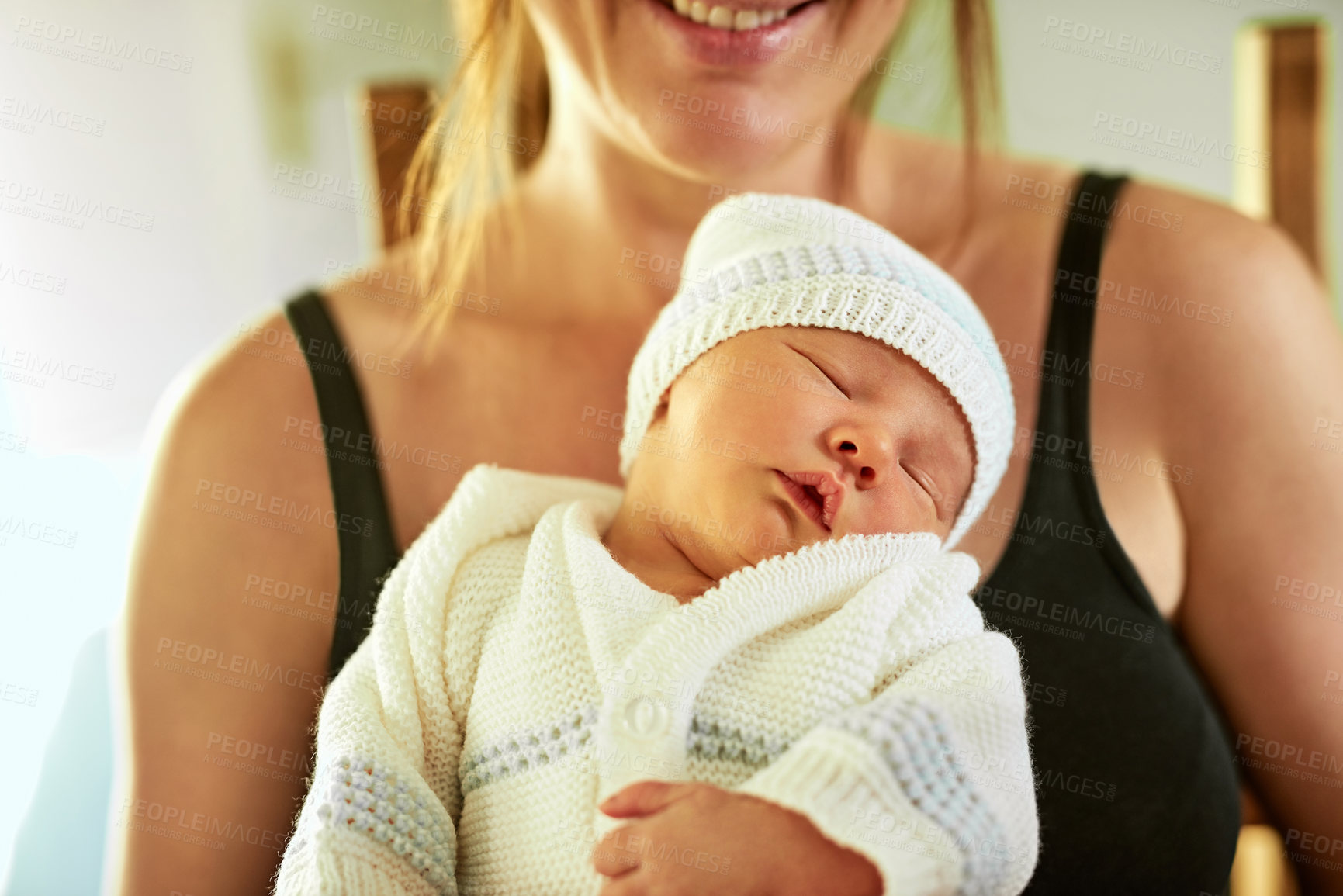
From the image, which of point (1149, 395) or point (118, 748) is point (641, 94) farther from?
point (118, 748)

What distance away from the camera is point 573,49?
813 mm

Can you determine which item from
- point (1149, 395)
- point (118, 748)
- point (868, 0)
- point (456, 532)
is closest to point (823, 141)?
point (868, 0)

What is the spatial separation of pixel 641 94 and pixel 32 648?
679mm

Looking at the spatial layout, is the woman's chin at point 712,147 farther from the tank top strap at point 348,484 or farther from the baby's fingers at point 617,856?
the baby's fingers at point 617,856

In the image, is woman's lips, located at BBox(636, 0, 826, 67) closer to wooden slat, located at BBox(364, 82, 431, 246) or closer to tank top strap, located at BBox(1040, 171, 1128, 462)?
tank top strap, located at BBox(1040, 171, 1128, 462)

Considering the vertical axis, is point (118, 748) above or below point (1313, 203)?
below

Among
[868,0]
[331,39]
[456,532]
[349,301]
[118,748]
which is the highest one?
[331,39]

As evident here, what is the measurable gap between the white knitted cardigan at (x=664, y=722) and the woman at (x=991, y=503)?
0.19m

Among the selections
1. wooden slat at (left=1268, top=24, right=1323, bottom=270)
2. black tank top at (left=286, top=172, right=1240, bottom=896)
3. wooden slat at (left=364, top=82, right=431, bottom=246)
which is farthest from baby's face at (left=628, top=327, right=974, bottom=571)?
wooden slat at (left=1268, top=24, right=1323, bottom=270)

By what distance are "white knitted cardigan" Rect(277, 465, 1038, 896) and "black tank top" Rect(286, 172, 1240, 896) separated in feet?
0.60

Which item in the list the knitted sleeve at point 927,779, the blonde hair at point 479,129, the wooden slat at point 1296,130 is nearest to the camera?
the knitted sleeve at point 927,779

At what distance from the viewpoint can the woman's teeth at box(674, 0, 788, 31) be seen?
2.45ft

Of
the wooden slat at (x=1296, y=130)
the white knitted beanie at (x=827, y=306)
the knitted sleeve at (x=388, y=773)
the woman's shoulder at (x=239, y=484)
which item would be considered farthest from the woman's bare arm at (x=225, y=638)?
the wooden slat at (x=1296, y=130)

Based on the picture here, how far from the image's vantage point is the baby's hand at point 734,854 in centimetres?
47
